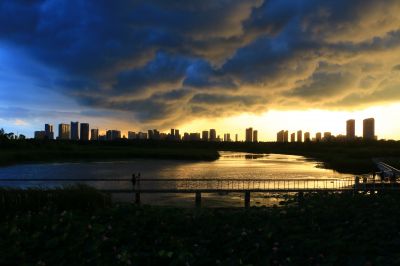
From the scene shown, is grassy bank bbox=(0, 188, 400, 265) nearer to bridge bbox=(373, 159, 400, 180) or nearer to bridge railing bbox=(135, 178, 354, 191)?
bridge railing bbox=(135, 178, 354, 191)

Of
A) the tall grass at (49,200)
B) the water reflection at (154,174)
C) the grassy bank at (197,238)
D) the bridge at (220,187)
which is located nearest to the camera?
the grassy bank at (197,238)

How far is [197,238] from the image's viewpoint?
1027 cm

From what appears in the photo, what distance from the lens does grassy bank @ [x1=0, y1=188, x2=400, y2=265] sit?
8.56 m

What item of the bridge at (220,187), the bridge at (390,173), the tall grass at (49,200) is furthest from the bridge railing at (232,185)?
the tall grass at (49,200)

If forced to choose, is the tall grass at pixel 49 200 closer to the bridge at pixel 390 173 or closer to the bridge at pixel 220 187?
the bridge at pixel 220 187

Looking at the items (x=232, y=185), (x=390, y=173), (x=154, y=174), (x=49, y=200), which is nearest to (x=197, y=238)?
(x=49, y=200)

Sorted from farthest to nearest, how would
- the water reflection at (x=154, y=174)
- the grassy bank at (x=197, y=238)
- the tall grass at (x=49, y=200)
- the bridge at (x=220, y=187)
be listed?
the water reflection at (x=154, y=174)
the bridge at (x=220, y=187)
the tall grass at (x=49, y=200)
the grassy bank at (x=197, y=238)

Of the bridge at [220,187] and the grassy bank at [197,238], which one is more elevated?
the grassy bank at [197,238]

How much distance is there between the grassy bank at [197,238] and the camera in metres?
8.56

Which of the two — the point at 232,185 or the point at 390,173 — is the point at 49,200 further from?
the point at 390,173

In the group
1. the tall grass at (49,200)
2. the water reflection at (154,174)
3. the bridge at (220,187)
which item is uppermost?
the tall grass at (49,200)

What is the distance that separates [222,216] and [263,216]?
1.25 meters

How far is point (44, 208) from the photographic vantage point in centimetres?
1279

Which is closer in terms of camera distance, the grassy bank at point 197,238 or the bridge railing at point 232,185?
the grassy bank at point 197,238
